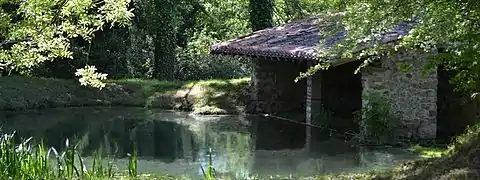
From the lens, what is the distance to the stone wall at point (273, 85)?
53.7 feet

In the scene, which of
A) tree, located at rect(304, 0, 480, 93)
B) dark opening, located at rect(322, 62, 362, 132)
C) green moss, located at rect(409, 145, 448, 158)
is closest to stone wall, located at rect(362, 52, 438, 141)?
green moss, located at rect(409, 145, 448, 158)

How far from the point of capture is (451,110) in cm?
1305

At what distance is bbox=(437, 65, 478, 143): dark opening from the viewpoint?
12484 mm

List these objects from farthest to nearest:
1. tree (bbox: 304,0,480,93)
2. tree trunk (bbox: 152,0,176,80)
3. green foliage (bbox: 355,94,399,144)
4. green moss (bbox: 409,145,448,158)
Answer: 1. tree trunk (bbox: 152,0,176,80)
2. green foliage (bbox: 355,94,399,144)
3. green moss (bbox: 409,145,448,158)
4. tree (bbox: 304,0,480,93)

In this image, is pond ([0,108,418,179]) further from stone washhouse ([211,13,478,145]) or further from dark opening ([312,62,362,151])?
dark opening ([312,62,362,151])

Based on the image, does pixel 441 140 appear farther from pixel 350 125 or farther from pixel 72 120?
pixel 72 120

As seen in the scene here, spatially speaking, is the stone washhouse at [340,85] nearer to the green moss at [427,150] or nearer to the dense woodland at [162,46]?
the green moss at [427,150]

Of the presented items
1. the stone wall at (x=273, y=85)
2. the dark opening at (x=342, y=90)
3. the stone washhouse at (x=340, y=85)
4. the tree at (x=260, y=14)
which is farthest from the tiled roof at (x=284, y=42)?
the tree at (x=260, y=14)

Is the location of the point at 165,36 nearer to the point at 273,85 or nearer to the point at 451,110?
the point at 273,85

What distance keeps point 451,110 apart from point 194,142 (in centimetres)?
527

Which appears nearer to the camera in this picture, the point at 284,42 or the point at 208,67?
the point at 284,42

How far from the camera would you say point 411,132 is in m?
11.8

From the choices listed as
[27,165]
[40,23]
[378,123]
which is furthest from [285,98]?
[40,23]

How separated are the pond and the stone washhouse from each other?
0.97 meters
